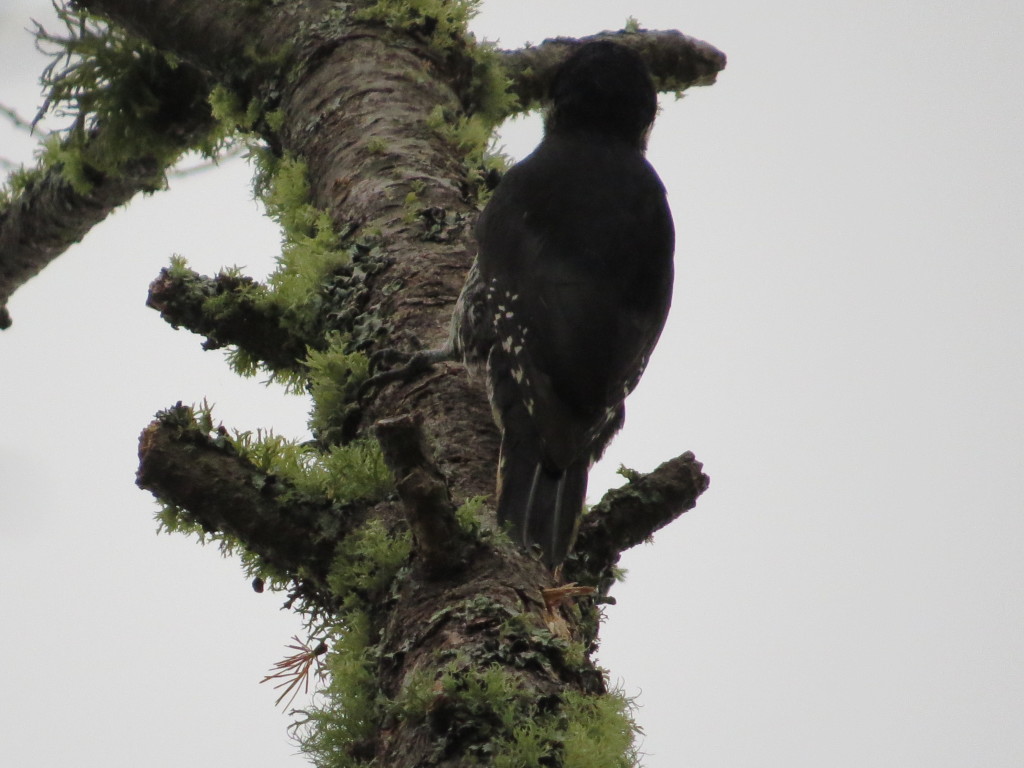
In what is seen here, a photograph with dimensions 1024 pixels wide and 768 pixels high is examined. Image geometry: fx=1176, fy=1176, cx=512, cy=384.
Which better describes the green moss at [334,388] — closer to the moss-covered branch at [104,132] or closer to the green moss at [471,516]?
the green moss at [471,516]

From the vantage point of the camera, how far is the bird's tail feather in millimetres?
2469

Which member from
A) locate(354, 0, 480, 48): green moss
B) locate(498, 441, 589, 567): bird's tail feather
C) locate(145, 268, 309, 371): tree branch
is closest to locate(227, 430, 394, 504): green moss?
locate(498, 441, 589, 567): bird's tail feather

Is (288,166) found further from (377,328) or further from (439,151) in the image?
(377,328)

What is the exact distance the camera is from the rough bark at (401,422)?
85.2 inches

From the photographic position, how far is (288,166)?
3.89 m

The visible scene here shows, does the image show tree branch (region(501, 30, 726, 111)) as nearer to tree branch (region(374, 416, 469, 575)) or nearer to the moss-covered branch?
the moss-covered branch

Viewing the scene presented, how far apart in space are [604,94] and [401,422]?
2.43 meters

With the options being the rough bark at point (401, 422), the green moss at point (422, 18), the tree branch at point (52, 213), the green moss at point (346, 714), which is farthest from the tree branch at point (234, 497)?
the tree branch at point (52, 213)

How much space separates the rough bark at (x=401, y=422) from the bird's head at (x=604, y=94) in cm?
31

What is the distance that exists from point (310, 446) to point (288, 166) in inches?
50.5

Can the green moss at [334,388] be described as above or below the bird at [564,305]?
below

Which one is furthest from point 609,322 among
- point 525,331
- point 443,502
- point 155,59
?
point 155,59

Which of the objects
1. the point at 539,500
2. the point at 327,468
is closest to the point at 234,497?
the point at 327,468

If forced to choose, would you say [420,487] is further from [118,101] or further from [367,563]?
[118,101]
